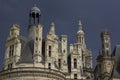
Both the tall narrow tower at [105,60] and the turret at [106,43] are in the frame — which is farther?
the turret at [106,43]

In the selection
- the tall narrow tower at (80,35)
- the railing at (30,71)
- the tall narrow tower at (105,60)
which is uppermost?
the tall narrow tower at (80,35)

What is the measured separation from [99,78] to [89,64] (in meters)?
9.31

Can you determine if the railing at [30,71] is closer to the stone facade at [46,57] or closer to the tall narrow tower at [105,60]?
the stone facade at [46,57]

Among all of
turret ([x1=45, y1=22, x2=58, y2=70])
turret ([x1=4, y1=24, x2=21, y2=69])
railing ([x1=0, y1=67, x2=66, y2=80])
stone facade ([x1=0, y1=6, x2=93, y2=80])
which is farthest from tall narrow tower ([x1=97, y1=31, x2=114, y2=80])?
turret ([x1=4, y1=24, x2=21, y2=69])

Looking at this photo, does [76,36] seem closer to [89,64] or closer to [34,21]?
[89,64]

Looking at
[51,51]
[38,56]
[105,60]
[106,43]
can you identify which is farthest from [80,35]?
[38,56]

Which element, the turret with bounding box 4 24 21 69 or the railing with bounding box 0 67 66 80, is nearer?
the railing with bounding box 0 67 66 80

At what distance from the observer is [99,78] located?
6631 centimetres

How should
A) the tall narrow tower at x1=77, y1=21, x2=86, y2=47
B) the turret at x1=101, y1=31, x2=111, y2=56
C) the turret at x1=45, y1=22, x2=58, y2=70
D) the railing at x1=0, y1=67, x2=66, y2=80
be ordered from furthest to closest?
the tall narrow tower at x1=77, y1=21, x2=86, y2=47, the turret at x1=101, y1=31, x2=111, y2=56, the turret at x1=45, y1=22, x2=58, y2=70, the railing at x1=0, y1=67, x2=66, y2=80

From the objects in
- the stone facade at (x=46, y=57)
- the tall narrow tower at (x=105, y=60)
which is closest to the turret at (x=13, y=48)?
the stone facade at (x=46, y=57)

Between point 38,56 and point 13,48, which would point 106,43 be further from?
point 13,48

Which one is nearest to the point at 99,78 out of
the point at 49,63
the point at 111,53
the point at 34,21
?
the point at 111,53

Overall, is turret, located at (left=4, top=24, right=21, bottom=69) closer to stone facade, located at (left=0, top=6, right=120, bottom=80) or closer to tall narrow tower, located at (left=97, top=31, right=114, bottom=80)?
stone facade, located at (left=0, top=6, right=120, bottom=80)

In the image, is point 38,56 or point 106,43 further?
point 106,43
